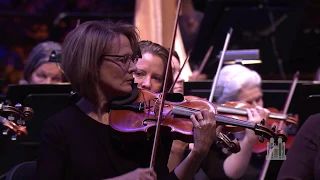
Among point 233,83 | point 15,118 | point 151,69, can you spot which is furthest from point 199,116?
point 233,83

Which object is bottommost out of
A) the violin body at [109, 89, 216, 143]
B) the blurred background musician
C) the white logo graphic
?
the white logo graphic

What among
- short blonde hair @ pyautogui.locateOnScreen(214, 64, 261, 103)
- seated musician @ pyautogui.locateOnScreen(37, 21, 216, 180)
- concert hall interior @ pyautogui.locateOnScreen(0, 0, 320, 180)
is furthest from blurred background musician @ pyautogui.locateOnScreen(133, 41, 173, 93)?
short blonde hair @ pyautogui.locateOnScreen(214, 64, 261, 103)

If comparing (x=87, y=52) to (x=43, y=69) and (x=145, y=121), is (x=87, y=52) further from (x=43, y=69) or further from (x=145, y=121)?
(x=43, y=69)

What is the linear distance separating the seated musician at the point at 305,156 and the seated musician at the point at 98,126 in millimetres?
411

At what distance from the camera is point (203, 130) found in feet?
6.49

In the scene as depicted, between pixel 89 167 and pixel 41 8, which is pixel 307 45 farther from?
pixel 89 167

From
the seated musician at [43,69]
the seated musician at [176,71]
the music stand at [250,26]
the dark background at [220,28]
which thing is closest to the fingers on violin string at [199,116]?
the seated musician at [176,71]

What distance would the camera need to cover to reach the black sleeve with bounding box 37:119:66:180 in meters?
1.95

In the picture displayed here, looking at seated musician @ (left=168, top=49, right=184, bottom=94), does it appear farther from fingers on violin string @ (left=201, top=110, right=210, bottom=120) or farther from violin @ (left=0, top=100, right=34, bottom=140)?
fingers on violin string @ (left=201, top=110, right=210, bottom=120)

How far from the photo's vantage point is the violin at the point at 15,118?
234cm

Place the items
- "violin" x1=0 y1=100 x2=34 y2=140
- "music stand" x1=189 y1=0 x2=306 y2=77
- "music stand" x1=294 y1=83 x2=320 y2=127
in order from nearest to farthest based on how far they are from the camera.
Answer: "violin" x1=0 y1=100 x2=34 y2=140
"music stand" x1=294 y1=83 x2=320 y2=127
"music stand" x1=189 y1=0 x2=306 y2=77

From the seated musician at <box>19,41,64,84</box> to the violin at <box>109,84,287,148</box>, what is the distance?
158 centimetres

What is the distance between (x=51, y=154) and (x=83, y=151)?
109 millimetres

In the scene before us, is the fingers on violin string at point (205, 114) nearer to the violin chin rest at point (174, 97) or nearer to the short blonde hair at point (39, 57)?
the violin chin rest at point (174, 97)
